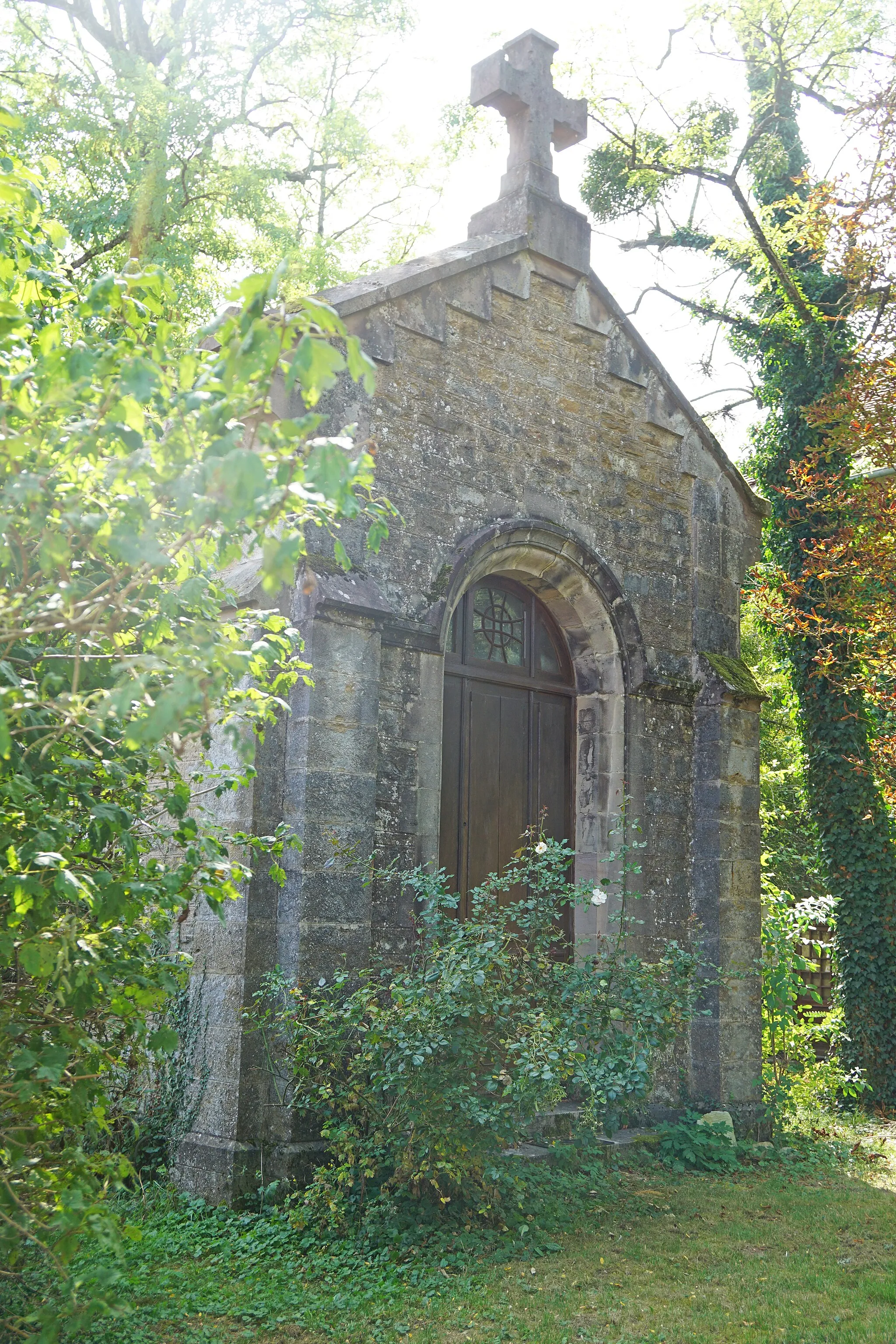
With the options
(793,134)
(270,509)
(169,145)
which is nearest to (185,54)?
(169,145)

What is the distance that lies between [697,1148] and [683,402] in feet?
18.2

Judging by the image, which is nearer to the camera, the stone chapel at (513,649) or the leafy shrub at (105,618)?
the leafy shrub at (105,618)

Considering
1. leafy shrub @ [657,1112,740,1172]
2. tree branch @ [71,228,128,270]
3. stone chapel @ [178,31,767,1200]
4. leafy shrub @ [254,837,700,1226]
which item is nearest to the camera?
leafy shrub @ [254,837,700,1226]

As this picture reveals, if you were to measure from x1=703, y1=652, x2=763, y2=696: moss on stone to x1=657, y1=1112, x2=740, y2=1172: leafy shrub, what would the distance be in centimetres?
314

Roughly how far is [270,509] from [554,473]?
5545 mm

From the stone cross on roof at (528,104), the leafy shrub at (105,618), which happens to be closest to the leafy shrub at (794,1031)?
the stone cross on roof at (528,104)

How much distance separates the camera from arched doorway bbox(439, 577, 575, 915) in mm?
7465

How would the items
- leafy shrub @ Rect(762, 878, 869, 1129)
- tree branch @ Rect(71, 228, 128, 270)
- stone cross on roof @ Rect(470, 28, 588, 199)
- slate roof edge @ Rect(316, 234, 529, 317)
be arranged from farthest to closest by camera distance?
tree branch @ Rect(71, 228, 128, 270) < leafy shrub @ Rect(762, 878, 869, 1129) < stone cross on roof @ Rect(470, 28, 588, 199) < slate roof edge @ Rect(316, 234, 529, 317)

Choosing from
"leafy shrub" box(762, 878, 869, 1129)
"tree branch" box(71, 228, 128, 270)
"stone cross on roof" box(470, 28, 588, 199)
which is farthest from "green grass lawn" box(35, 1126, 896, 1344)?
"tree branch" box(71, 228, 128, 270)

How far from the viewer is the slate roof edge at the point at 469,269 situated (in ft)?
22.2

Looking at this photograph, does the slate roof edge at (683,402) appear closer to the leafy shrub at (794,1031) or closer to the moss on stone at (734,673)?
the moss on stone at (734,673)

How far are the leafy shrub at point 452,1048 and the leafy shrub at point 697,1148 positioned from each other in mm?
1675

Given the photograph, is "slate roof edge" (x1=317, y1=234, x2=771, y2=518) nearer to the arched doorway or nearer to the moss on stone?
the moss on stone

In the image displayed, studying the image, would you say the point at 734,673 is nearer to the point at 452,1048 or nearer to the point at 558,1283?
the point at 452,1048
